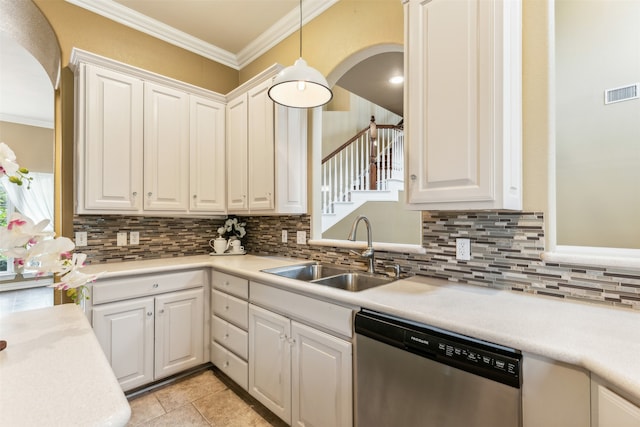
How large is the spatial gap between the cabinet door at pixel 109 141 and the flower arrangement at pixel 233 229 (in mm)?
886

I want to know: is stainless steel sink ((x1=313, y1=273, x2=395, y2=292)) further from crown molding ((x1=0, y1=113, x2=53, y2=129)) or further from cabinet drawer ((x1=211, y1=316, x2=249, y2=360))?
crown molding ((x1=0, y1=113, x2=53, y2=129))

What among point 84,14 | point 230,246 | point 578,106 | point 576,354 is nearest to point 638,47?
point 578,106

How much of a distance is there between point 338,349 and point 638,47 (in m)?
2.72

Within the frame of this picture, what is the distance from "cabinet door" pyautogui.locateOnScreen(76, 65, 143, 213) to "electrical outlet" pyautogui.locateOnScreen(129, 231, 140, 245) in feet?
1.24

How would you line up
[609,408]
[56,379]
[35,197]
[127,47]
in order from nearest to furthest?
1. [56,379]
2. [609,408]
3. [127,47]
4. [35,197]

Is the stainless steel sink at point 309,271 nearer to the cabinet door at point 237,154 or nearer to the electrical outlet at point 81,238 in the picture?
the cabinet door at point 237,154

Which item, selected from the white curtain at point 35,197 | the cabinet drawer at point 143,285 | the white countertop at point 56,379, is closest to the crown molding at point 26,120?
the white curtain at point 35,197

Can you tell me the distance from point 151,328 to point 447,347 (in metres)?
2.04

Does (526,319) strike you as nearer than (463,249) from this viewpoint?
Yes

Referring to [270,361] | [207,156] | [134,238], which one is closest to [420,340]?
[270,361]

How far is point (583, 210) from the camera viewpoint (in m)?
2.22

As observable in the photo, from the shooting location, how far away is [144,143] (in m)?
2.52

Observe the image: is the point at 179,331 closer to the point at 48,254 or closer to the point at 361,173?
the point at 48,254

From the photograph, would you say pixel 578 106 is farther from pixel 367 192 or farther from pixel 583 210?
pixel 367 192
